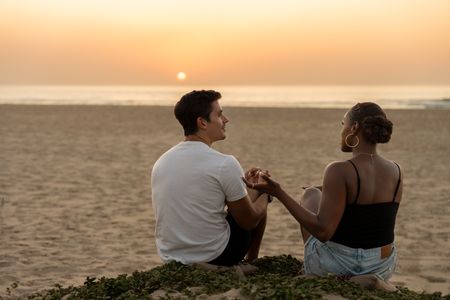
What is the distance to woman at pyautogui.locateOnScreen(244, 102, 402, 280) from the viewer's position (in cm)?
389

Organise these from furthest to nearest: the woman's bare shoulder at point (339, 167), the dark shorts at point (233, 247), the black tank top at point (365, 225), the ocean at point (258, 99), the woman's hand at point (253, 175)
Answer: the ocean at point (258, 99) → the dark shorts at point (233, 247) → the woman's hand at point (253, 175) → the black tank top at point (365, 225) → the woman's bare shoulder at point (339, 167)

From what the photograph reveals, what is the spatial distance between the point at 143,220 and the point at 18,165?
610 centimetres

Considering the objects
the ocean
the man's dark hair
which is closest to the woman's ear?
the man's dark hair

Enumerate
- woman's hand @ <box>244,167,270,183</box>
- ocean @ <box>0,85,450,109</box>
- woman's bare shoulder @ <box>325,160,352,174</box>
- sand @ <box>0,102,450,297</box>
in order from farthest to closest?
ocean @ <box>0,85,450,109</box>
sand @ <box>0,102,450,297</box>
woman's hand @ <box>244,167,270,183</box>
woman's bare shoulder @ <box>325,160,352,174</box>

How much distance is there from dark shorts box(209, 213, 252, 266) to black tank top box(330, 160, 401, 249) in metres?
0.65

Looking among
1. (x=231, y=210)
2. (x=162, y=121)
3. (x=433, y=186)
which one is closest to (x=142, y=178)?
(x=433, y=186)

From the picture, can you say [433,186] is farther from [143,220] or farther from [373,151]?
[373,151]

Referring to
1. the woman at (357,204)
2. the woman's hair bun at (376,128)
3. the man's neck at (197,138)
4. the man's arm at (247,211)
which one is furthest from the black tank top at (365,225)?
the man's neck at (197,138)

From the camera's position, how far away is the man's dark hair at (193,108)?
13.9ft

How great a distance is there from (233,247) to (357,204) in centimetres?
92

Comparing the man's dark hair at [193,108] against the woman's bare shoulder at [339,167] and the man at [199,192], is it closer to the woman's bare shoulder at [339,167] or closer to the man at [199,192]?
the man at [199,192]

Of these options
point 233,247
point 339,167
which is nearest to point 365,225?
point 339,167

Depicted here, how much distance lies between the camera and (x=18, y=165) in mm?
13977

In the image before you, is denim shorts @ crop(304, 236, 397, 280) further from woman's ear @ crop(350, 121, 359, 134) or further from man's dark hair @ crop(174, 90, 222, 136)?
man's dark hair @ crop(174, 90, 222, 136)
